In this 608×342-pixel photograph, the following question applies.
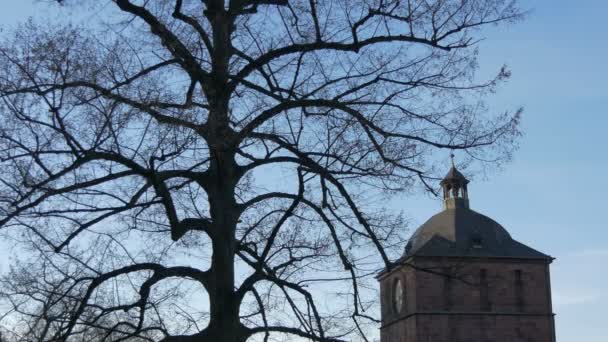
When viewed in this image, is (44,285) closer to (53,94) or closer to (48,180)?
(48,180)

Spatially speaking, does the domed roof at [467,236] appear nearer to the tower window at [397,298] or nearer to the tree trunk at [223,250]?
the tower window at [397,298]

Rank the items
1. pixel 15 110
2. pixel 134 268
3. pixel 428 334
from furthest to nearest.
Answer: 1. pixel 428 334
2. pixel 134 268
3. pixel 15 110

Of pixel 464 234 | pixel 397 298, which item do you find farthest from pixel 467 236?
pixel 397 298

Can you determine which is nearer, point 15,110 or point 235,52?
point 15,110

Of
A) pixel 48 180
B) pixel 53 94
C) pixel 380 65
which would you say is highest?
pixel 380 65

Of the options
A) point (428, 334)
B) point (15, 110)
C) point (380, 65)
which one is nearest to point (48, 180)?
point (15, 110)

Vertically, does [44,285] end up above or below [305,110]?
below

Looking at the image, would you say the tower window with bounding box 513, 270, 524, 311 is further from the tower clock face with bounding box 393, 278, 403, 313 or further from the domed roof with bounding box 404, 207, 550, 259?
the tower clock face with bounding box 393, 278, 403, 313

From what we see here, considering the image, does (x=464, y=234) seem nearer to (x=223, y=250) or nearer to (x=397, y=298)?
(x=397, y=298)

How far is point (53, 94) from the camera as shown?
8.78m

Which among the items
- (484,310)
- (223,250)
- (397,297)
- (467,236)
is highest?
(467,236)

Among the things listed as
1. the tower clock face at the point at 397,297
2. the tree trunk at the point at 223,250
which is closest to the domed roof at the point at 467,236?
the tower clock face at the point at 397,297

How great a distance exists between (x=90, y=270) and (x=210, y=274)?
1.18 metres

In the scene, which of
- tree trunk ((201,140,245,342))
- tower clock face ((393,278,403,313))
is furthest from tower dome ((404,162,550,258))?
tree trunk ((201,140,245,342))
